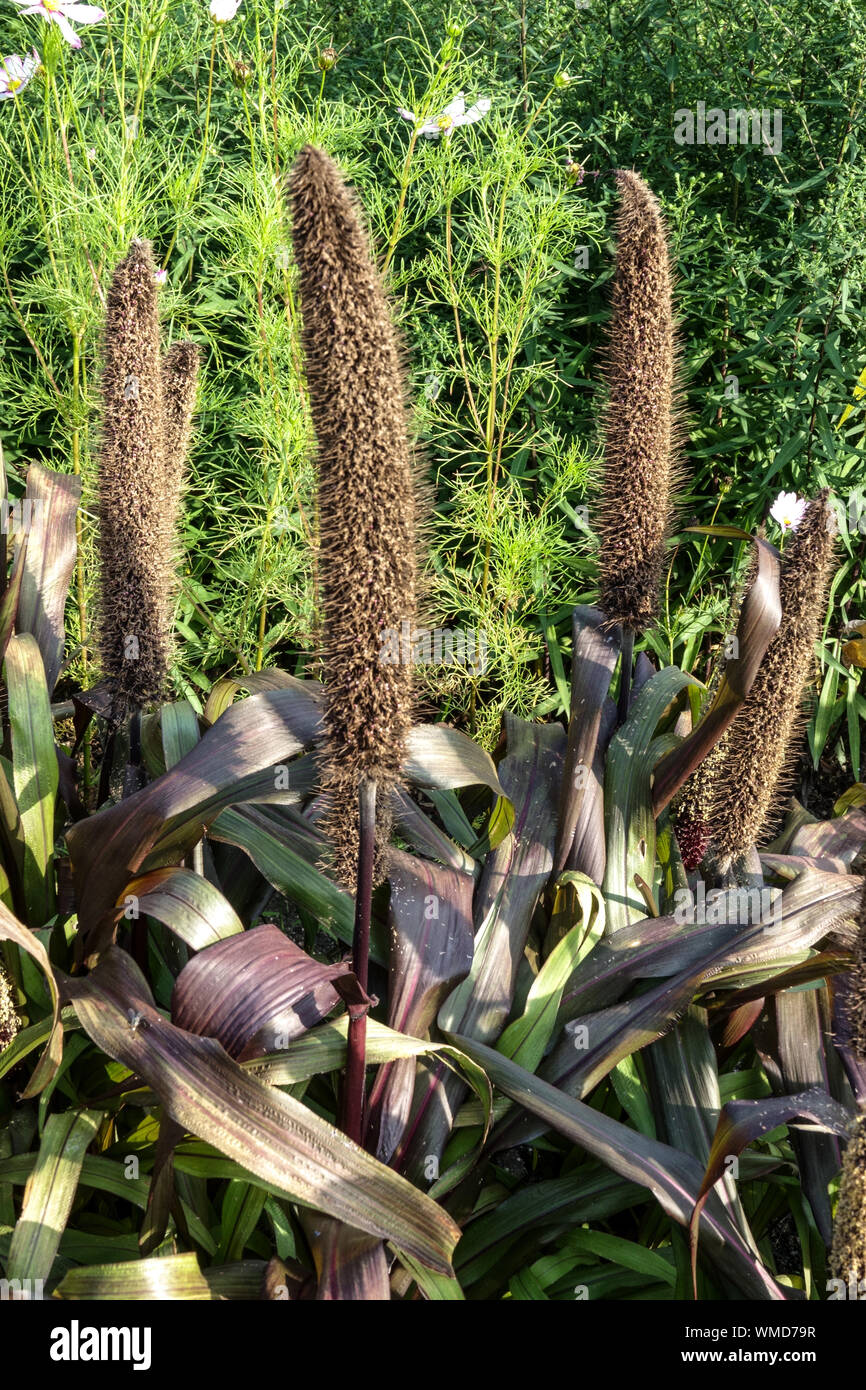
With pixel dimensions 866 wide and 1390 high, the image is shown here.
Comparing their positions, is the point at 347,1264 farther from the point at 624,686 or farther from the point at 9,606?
the point at 9,606

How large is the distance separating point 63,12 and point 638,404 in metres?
1.94

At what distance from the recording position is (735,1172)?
248 centimetres

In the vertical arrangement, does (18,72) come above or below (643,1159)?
above

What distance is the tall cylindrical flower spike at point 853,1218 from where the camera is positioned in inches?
69.4

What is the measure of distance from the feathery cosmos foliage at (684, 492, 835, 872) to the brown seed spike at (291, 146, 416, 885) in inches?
42.1

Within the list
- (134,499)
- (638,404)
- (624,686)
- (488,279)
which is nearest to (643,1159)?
(624,686)

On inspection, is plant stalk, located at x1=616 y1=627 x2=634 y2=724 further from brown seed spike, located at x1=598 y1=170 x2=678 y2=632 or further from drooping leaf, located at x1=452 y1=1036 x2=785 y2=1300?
drooping leaf, located at x1=452 y1=1036 x2=785 y2=1300

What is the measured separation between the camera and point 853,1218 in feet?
5.89

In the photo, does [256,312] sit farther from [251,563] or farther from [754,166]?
[754,166]

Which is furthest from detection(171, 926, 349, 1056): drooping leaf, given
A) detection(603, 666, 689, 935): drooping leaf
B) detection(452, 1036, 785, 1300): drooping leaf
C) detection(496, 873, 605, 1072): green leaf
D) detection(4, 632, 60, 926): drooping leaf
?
detection(603, 666, 689, 935): drooping leaf

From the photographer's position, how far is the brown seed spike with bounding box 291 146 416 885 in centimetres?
182

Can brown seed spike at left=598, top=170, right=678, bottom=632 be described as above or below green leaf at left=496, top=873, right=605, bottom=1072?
above

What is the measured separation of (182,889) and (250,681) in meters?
0.74

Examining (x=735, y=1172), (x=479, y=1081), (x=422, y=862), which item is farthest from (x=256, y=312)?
(x=735, y=1172)
